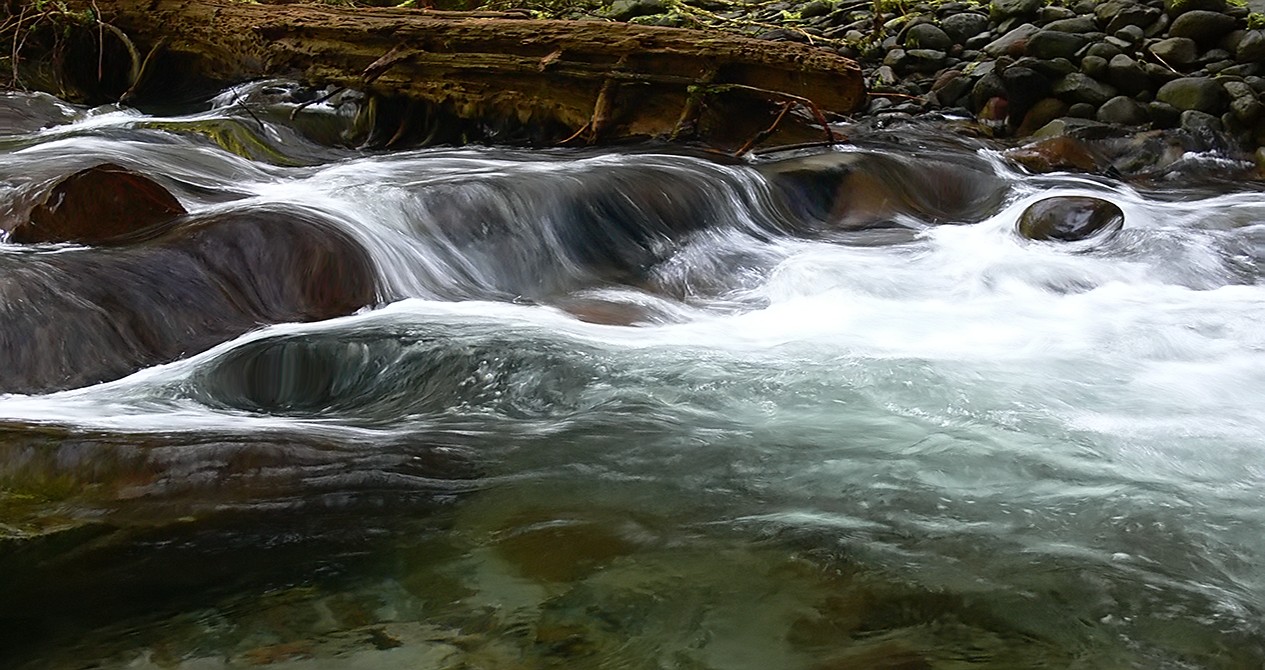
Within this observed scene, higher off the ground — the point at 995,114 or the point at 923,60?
the point at 923,60

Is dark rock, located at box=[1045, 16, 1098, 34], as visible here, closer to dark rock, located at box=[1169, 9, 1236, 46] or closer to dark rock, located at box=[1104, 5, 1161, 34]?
dark rock, located at box=[1104, 5, 1161, 34]

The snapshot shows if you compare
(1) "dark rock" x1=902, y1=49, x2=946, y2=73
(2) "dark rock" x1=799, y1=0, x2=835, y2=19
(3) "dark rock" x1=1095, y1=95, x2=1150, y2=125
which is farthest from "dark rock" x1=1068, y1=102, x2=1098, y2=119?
(2) "dark rock" x1=799, y1=0, x2=835, y2=19

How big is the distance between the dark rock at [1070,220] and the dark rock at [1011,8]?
11.7 feet

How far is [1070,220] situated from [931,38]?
3.90m

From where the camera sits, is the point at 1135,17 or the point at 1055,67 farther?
the point at 1135,17

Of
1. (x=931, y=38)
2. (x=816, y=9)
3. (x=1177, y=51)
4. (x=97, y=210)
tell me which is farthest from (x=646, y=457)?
(x=816, y=9)

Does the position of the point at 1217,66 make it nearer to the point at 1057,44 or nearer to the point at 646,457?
the point at 1057,44

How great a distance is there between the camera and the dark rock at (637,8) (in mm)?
11922

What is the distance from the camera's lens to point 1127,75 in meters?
8.61

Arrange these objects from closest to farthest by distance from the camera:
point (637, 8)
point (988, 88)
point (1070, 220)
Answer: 1. point (1070, 220)
2. point (988, 88)
3. point (637, 8)

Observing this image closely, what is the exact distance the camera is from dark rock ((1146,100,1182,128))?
8.42 metres

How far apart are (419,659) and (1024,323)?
407 cm

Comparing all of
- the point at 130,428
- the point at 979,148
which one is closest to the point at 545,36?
the point at 979,148

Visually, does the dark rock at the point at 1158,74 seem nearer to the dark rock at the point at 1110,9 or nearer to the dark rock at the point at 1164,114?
the dark rock at the point at 1164,114
